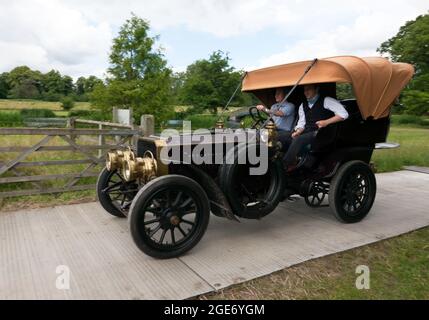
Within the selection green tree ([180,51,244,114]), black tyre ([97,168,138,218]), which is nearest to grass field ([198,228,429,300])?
black tyre ([97,168,138,218])

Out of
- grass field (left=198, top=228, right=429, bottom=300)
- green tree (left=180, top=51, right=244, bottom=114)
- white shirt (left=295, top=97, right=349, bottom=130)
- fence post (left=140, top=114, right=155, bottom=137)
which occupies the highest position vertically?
green tree (left=180, top=51, right=244, bottom=114)

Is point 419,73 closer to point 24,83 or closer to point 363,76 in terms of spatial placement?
point 363,76

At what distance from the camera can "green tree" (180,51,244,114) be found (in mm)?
35438

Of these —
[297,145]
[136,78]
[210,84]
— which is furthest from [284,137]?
[210,84]

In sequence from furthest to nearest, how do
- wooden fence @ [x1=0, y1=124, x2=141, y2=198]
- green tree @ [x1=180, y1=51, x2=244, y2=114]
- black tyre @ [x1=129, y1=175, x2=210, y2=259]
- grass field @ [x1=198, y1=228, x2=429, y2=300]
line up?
green tree @ [x1=180, y1=51, x2=244, y2=114], wooden fence @ [x1=0, y1=124, x2=141, y2=198], black tyre @ [x1=129, y1=175, x2=210, y2=259], grass field @ [x1=198, y1=228, x2=429, y2=300]

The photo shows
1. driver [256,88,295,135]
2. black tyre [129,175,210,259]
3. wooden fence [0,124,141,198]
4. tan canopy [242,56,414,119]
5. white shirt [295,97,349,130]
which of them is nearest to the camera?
black tyre [129,175,210,259]

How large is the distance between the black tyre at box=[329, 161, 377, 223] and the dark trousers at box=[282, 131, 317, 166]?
57cm

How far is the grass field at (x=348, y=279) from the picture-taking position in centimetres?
281

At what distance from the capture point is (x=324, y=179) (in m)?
4.45

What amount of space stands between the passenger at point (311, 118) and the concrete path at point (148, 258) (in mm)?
932

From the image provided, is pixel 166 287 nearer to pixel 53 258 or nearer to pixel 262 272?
pixel 262 272

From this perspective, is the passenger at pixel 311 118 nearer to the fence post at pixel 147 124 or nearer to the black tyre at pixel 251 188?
the black tyre at pixel 251 188

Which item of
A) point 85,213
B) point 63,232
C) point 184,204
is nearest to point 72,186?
point 85,213

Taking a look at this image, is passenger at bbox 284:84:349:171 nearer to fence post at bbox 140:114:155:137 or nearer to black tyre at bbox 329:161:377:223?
black tyre at bbox 329:161:377:223
